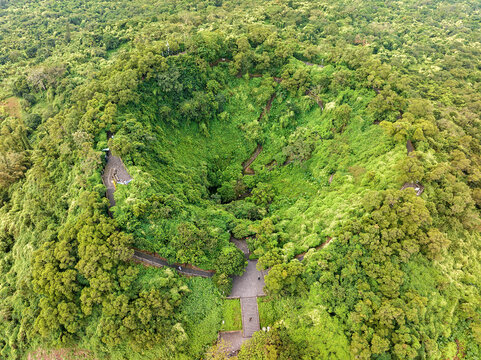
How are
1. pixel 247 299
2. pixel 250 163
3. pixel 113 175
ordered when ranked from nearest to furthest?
pixel 247 299, pixel 113 175, pixel 250 163

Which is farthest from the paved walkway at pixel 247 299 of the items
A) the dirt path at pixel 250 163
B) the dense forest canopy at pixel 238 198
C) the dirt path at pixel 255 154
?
the dirt path at pixel 255 154

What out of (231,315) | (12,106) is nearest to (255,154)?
(231,315)

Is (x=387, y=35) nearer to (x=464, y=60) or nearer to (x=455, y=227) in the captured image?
(x=464, y=60)

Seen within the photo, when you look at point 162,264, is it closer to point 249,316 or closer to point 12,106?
point 249,316

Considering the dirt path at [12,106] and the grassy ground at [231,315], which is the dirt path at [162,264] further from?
the dirt path at [12,106]

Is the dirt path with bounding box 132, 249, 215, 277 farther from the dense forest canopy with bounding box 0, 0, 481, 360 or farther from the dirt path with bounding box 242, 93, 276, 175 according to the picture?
the dirt path with bounding box 242, 93, 276, 175

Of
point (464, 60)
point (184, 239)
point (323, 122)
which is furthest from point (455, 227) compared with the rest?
point (464, 60)
